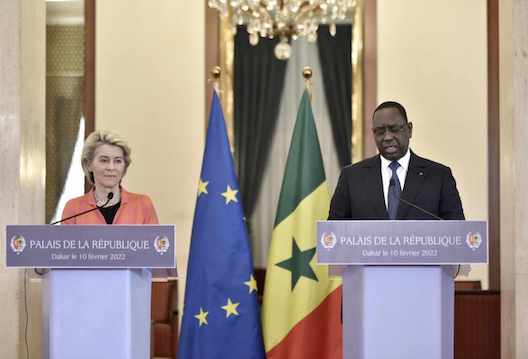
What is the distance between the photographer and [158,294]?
8180 millimetres

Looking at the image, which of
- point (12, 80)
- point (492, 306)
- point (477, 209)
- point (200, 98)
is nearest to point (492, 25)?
point (477, 209)

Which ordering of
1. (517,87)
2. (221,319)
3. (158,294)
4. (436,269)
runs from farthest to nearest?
(158,294), (221,319), (517,87), (436,269)

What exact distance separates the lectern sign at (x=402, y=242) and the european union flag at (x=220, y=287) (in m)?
1.93

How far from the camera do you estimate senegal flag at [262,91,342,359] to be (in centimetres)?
554

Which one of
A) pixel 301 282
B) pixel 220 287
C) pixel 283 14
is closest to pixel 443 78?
pixel 283 14

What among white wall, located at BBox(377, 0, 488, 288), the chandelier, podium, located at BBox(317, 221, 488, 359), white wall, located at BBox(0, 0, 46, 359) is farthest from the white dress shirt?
white wall, located at BBox(377, 0, 488, 288)

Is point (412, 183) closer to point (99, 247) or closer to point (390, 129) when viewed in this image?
point (390, 129)

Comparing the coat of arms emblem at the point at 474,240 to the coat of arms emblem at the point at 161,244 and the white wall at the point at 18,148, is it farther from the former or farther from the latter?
the white wall at the point at 18,148

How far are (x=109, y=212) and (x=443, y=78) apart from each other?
4665 millimetres

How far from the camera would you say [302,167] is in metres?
5.78

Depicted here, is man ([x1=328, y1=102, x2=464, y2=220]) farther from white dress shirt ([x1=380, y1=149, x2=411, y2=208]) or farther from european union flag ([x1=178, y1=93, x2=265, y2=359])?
european union flag ([x1=178, y1=93, x2=265, y2=359])

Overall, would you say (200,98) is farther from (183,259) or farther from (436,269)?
(436,269)

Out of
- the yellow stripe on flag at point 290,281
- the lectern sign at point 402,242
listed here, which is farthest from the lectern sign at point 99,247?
the yellow stripe on flag at point 290,281

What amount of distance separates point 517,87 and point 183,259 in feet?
14.1
